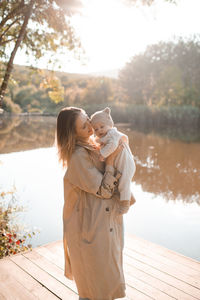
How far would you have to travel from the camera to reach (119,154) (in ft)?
4.90

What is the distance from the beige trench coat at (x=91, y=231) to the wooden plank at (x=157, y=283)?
772 mm

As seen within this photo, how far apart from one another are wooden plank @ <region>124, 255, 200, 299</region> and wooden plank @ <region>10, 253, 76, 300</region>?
0.68m

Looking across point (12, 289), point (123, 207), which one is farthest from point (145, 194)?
point (123, 207)

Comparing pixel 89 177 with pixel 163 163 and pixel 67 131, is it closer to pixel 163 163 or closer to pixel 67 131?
pixel 67 131

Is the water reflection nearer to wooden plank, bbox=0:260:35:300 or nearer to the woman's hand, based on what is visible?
wooden plank, bbox=0:260:35:300

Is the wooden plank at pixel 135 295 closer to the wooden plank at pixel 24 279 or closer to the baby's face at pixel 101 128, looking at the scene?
the wooden plank at pixel 24 279

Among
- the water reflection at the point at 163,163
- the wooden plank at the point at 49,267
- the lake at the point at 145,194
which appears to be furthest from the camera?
the water reflection at the point at 163,163

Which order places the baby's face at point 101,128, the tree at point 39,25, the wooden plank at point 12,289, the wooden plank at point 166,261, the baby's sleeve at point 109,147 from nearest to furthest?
the baby's sleeve at point 109,147
the baby's face at point 101,128
the wooden plank at point 12,289
the wooden plank at point 166,261
the tree at point 39,25

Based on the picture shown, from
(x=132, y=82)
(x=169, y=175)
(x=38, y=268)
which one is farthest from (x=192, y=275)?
(x=132, y=82)

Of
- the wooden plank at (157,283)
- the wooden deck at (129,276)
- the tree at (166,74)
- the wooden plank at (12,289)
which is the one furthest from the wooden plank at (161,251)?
the tree at (166,74)

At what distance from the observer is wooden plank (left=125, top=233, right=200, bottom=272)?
258 centimetres

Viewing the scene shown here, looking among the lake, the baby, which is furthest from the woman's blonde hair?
the lake

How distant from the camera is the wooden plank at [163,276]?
213 centimetres

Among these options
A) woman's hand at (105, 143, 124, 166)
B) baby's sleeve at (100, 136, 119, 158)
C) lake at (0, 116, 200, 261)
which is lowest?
lake at (0, 116, 200, 261)
